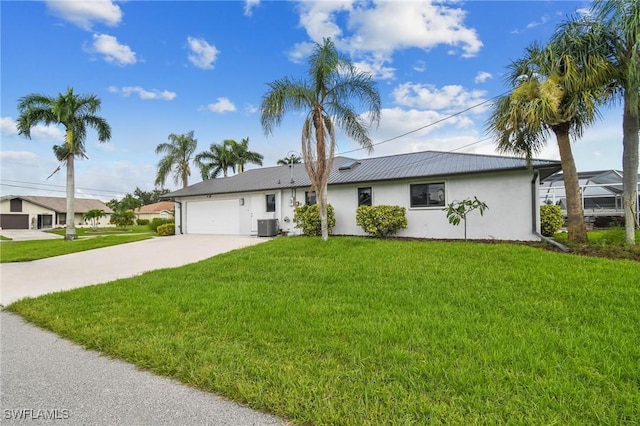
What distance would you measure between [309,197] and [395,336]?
12.2m

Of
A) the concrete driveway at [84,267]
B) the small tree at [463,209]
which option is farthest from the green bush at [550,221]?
the concrete driveway at [84,267]

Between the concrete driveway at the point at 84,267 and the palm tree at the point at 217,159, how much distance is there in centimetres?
1480

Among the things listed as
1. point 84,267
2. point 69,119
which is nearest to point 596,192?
point 84,267

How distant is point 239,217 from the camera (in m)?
18.4

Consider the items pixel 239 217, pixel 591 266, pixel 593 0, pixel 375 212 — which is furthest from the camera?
pixel 239 217

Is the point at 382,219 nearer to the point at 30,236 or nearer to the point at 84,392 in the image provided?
the point at 84,392

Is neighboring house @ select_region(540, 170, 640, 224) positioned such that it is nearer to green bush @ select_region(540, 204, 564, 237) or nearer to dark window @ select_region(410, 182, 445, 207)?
green bush @ select_region(540, 204, 564, 237)

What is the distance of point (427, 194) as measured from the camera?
Answer: 12539mm

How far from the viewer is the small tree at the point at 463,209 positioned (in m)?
10.7

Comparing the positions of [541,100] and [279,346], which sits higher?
[541,100]

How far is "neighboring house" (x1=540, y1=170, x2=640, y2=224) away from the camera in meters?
19.2

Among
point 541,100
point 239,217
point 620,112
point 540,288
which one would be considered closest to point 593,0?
point 541,100

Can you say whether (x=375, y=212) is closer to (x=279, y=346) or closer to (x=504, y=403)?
(x=279, y=346)

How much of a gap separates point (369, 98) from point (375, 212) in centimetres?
416
